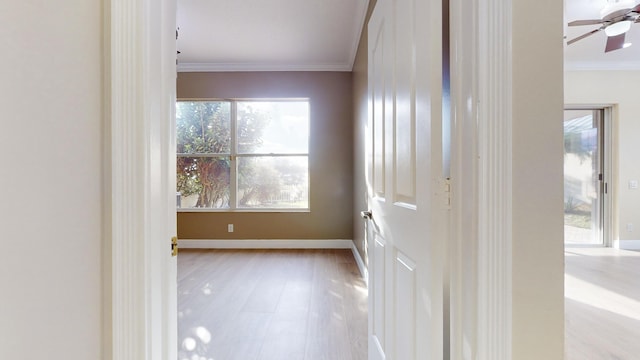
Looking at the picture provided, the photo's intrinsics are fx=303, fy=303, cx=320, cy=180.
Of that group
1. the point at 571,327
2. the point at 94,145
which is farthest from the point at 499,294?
the point at 571,327

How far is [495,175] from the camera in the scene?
27.7 inches

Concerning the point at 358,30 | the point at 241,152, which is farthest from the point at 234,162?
the point at 358,30

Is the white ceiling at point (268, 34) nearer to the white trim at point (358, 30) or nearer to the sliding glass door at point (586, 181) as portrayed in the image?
the white trim at point (358, 30)

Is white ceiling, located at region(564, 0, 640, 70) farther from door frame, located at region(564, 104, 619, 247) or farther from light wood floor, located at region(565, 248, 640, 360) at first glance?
light wood floor, located at region(565, 248, 640, 360)

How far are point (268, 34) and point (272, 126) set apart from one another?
1.44m

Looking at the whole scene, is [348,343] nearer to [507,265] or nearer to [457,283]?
[457,283]

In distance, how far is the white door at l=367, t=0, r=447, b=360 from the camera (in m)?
0.92

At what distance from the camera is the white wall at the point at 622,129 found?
189 inches

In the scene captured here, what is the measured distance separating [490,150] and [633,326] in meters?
2.76

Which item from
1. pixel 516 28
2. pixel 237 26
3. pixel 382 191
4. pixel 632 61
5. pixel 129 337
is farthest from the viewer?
pixel 632 61

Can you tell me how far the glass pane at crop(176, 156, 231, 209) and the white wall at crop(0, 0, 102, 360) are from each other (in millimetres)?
4246

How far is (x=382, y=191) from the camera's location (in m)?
1.52

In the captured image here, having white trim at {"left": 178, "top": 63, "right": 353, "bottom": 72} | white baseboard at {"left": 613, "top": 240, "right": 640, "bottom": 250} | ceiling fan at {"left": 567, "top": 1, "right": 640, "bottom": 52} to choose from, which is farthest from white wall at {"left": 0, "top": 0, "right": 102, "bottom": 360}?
white baseboard at {"left": 613, "top": 240, "right": 640, "bottom": 250}

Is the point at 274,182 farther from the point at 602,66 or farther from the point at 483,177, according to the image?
the point at 602,66
